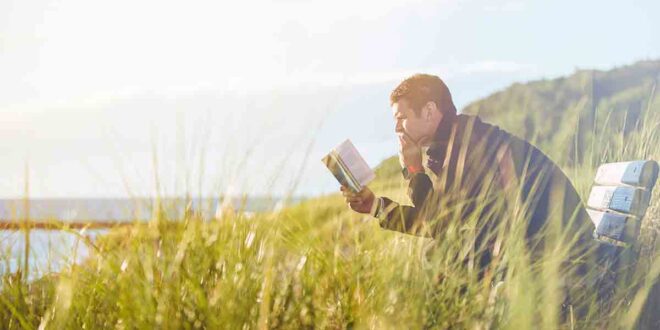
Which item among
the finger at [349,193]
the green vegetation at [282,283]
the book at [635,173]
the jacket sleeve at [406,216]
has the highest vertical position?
the book at [635,173]

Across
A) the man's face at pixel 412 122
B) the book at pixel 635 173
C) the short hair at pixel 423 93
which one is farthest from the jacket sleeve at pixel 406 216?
the book at pixel 635 173

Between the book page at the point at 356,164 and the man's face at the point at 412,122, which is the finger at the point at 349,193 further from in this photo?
the man's face at the point at 412,122

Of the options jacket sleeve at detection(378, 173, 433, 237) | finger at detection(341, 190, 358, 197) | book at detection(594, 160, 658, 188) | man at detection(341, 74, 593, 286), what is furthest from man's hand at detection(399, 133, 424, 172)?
book at detection(594, 160, 658, 188)

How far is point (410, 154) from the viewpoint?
401 cm

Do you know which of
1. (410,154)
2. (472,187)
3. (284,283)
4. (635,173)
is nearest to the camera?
(284,283)

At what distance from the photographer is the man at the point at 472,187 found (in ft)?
11.5

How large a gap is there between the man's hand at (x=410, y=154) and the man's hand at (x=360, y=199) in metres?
0.40

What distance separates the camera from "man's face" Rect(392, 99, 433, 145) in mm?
3764

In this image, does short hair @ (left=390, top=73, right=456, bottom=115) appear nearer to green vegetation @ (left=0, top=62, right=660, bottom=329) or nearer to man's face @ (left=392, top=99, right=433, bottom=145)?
man's face @ (left=392, top=99, right=433, bottom=145)

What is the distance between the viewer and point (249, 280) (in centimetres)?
292

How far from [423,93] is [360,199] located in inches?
23.1

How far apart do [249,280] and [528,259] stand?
1321mm

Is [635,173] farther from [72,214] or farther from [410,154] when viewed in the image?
[72,214]

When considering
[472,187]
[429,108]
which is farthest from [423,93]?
[472,187]
